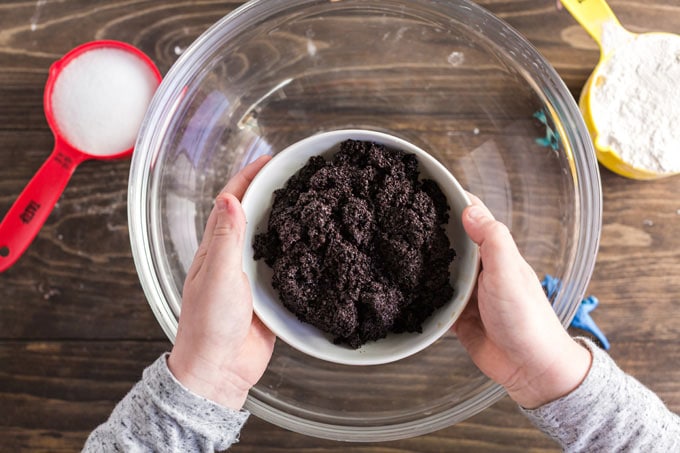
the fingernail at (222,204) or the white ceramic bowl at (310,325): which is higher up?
the fingernail at (222,204)

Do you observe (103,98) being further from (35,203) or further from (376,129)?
(376,129)

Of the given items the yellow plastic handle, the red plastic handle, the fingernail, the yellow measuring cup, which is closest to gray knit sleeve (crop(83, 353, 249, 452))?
the fingernail

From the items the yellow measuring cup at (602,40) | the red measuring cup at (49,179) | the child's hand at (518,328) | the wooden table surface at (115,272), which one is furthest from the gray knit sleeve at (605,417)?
the red measuring cup at (49,179)

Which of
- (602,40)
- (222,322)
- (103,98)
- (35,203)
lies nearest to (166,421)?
(222,322)

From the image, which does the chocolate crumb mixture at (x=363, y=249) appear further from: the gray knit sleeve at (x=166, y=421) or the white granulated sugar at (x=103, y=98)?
the white granulated sugar at (x=103, y=98)

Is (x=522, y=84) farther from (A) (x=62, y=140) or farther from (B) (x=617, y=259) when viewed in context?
(A) (x=62, y=140)

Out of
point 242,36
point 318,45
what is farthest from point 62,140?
point 318,45
